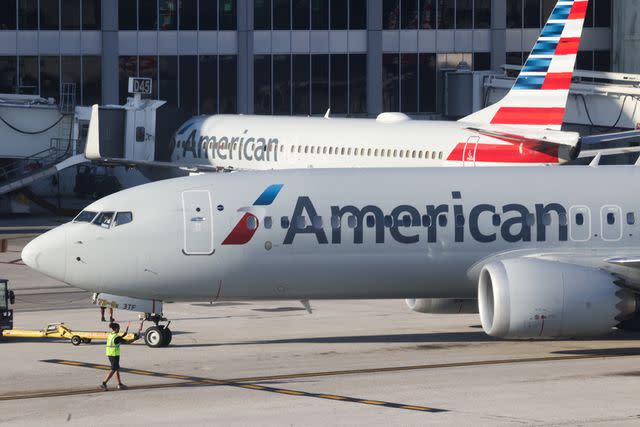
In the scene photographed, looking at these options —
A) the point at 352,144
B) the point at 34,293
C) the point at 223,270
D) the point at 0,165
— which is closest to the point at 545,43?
the point at 352,144

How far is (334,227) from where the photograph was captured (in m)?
32.3

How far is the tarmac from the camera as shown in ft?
81.5

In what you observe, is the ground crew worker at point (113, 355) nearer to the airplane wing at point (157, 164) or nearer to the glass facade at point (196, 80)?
the airplane wing at point (157, 164)

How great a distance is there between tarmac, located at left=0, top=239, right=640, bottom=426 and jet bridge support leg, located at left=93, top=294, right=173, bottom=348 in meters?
0.41

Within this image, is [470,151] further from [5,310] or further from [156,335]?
[5,310]

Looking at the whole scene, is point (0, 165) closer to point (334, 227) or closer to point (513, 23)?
point (513, 23)

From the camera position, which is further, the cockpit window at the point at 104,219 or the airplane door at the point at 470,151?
the airplane door at the point at 470,151

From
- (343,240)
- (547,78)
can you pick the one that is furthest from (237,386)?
(547,78)

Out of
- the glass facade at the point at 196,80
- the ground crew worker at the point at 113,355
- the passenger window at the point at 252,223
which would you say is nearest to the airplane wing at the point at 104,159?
the glass facade at the point at 196,80

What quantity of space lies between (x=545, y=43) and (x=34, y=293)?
23289 millimetres

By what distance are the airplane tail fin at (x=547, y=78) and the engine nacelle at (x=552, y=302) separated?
936 inches

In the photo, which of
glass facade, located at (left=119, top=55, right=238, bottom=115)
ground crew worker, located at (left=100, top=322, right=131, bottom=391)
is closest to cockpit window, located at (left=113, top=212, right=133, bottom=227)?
ground crew worker, located at (left=100, top=322, right=131, bottom=391)

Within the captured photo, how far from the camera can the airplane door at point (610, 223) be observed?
108 feet

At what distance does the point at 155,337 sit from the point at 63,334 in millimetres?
2579
